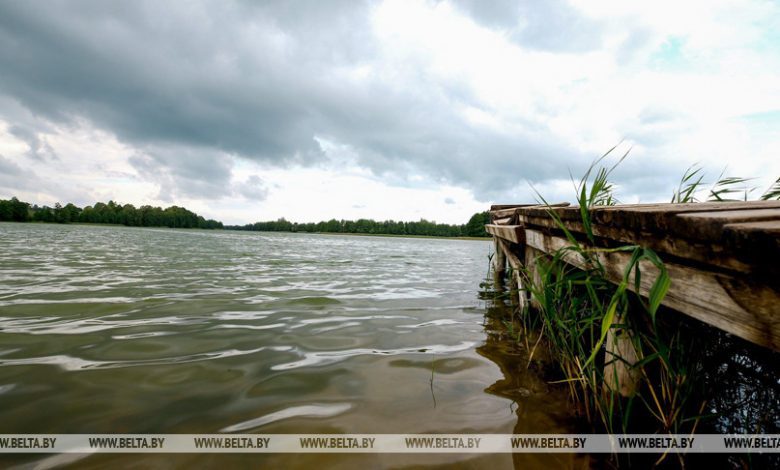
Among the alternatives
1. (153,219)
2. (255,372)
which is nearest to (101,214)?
(153,219)

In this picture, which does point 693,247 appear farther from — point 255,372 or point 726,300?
point 255,372

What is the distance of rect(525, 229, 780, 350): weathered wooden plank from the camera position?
1158 millimetres

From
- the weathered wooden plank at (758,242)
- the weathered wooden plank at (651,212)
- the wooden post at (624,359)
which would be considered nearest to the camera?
the weathered wooden plank at (758,242)

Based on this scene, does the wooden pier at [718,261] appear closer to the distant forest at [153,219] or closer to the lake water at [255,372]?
the lake water at [255,372]

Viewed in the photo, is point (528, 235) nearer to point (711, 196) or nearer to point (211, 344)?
point (711, 196)

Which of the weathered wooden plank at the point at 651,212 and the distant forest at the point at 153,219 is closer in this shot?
the weathered wooden plank at the point at 651,212

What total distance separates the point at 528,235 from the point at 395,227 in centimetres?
10409

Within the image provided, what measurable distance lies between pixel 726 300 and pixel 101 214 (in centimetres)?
13121

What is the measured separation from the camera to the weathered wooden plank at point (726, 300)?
1.16 meters

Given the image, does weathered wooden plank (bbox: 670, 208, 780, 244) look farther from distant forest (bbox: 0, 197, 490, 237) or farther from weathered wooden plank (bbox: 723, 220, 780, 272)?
distant forest (bbox: 0, 197, 490, 237)

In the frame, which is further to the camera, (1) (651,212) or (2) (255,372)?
(2) (255,372)

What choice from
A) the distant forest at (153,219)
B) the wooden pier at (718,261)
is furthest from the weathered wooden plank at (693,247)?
the distant forest at (153,219)

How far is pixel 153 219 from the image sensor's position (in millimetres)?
102125

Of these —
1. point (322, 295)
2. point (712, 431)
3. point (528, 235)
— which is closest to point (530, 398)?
point (712, 431)
